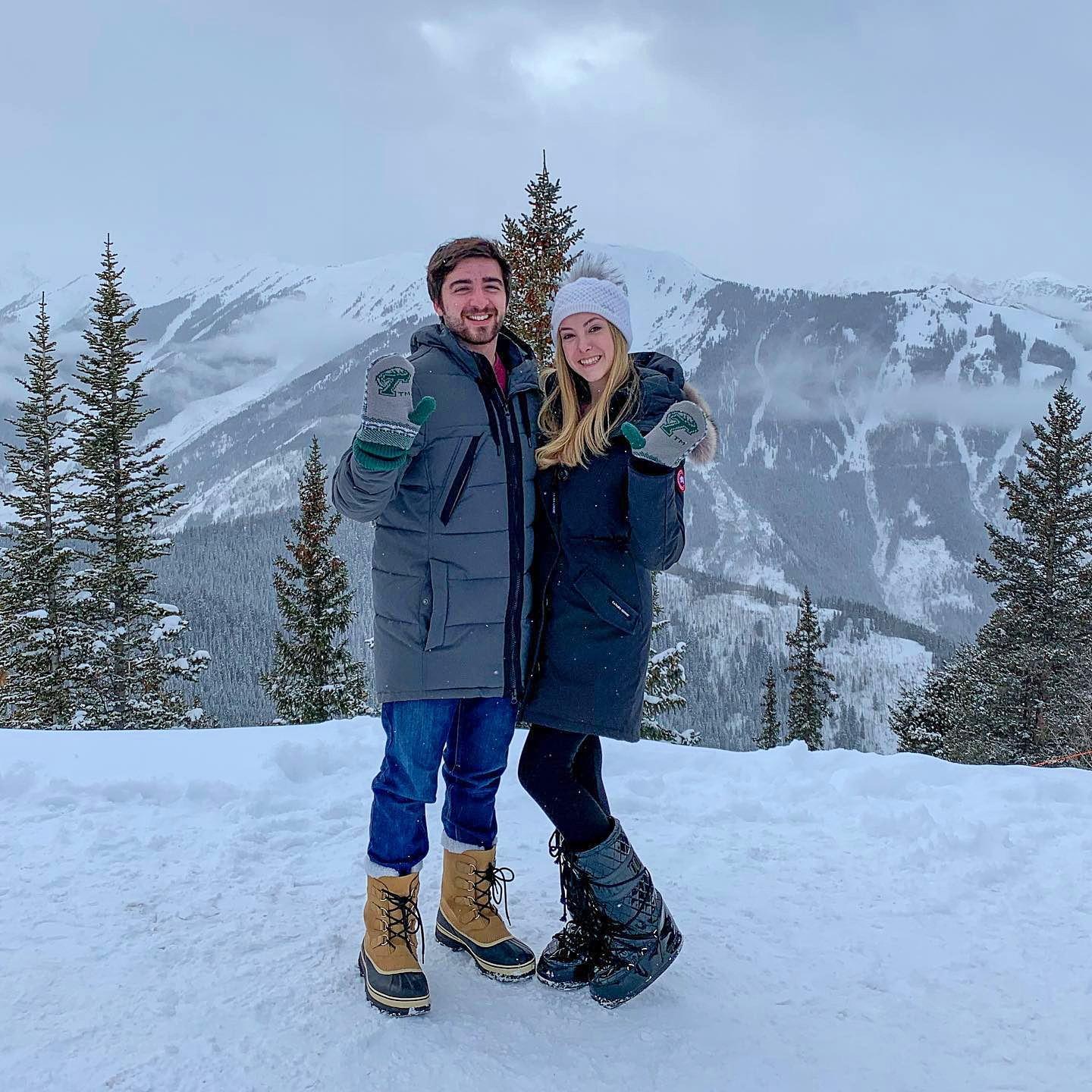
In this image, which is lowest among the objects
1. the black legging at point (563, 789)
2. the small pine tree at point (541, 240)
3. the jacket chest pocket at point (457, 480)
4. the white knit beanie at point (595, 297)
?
the black legging at point (563, 789)

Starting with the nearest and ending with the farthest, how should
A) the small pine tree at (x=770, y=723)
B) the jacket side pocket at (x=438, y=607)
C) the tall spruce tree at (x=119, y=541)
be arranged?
1. the jacket side pocket at (x=438, y=607)
2. the tall spruce tree at (x=119, y=541)
3. the small pine tree at (x=770, y=723)

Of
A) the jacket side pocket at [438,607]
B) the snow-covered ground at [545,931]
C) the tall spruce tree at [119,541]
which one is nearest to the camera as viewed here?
the snow-covered ground at [545,931]

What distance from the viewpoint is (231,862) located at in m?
3.74

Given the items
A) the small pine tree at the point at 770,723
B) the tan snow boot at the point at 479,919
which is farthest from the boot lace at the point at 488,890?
the small pine tree at the point at 770,723

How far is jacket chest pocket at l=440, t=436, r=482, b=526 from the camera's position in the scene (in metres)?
2.88

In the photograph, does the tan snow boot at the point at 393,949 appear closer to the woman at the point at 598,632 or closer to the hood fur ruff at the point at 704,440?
the woman at the point at 598,632

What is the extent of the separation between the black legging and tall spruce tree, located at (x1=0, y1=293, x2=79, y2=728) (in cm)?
2020

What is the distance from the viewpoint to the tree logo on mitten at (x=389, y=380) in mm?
2604

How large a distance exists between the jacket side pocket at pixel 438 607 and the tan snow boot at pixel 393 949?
866 millimetres

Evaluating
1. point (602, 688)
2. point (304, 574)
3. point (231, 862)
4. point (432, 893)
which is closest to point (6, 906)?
point (231, 862)

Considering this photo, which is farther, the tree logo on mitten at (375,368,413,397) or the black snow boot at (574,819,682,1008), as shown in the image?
the black snow boot at (574,819,682,1008)

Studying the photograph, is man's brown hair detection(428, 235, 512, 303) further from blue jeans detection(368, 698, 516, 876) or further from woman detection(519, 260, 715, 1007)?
blue jeans detection(368, 698, 516, 876)

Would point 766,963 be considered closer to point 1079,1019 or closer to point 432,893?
point 1079,1019

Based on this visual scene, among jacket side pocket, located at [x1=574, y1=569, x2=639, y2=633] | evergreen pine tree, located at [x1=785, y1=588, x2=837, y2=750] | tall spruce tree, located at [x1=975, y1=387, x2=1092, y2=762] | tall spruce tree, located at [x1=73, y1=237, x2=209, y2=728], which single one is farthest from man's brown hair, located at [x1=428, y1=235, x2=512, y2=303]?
evergreen pine tree, located at [x1=785, y1=588, x2=837, y2=750]
